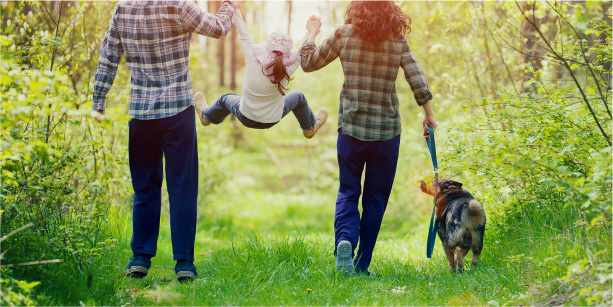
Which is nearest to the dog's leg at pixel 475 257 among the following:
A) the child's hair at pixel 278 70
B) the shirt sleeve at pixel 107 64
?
the child's hair at pixel 278 70

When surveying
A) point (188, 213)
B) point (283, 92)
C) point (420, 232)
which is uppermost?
point (283, 92)

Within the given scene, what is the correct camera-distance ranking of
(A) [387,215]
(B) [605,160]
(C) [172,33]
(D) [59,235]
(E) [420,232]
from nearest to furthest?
(B) [605,160] → (D) [59,235] → (C) [172,33] → (E) [420,232] → (A) [387,215]

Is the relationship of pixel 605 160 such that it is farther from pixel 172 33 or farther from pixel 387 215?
pixel 387 215

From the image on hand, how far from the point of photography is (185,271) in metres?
3.63

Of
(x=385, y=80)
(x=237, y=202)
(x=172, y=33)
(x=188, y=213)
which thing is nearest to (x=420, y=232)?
(x=385, y=80)

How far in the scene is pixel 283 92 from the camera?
3.89 metres

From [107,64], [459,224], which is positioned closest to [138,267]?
[107,64]

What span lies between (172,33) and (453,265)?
258 cm

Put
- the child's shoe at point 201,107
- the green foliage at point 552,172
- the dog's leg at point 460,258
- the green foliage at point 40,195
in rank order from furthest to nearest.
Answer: the child's shoe at point 201,107 < the dog's leg at point 460,258 < the green foliage at point 552,172 < the green foliage at point 40,195

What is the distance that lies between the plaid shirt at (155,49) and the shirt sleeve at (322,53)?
0.61m

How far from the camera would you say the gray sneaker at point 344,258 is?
375 cm

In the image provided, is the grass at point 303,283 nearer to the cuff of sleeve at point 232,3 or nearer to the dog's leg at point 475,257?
the dog's leg at point 475,257

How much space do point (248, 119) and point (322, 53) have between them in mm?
717

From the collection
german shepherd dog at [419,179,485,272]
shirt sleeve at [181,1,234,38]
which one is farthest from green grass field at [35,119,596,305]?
shirt sleeve at [181,1,234,38]
